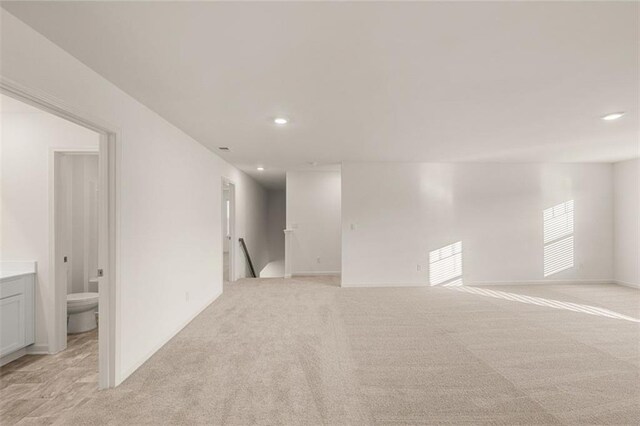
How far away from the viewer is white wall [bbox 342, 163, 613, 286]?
6.12 m

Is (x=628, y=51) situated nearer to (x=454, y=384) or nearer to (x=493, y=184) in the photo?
(x=454, y=384)

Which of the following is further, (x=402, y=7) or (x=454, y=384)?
(x=454, y=384)

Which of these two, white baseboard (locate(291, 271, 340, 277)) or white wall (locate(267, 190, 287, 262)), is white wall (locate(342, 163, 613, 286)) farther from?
white wall (locate(267, 190, 287, 262))

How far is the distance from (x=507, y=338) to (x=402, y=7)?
3490mm

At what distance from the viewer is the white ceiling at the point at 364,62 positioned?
1.61 meters

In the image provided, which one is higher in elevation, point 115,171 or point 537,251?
point 115,171

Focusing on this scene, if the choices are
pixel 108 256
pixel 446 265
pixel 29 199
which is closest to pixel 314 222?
pixel 446 265

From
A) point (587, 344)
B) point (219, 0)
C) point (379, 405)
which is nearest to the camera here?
point (219, 0)

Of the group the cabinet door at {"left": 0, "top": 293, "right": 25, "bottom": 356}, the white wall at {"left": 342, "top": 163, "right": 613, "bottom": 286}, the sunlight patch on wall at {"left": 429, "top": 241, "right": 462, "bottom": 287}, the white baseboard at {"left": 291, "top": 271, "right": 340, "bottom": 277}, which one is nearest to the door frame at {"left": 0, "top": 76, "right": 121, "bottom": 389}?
the cabinet door at {"left": 0, "top": 293, "right": 25, "bottom": 356}

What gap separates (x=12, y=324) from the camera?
2.97 metres

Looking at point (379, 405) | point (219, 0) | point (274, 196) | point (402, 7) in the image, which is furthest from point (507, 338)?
point (274, 196)

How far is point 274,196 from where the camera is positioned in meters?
12.1

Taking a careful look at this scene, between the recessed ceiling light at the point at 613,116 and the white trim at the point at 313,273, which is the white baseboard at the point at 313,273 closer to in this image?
the white trim at the point at 313,273

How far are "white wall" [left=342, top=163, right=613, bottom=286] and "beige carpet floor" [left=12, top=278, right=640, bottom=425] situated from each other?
1517mm
